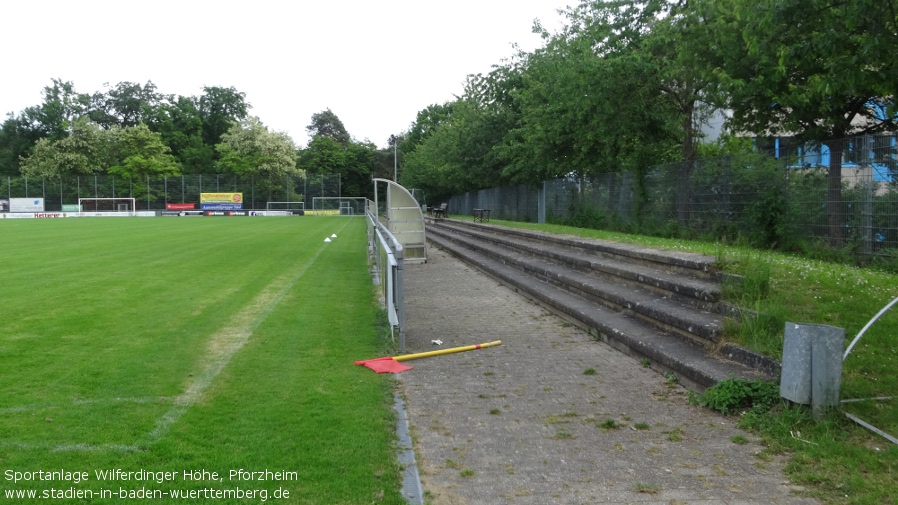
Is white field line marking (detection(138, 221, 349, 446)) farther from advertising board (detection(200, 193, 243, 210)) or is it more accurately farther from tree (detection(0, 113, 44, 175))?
tree (detection(0, 113, 44, 175))

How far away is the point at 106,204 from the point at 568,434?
2912 inches

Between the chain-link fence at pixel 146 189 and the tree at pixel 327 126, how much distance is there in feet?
125

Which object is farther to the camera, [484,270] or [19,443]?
[484,270]

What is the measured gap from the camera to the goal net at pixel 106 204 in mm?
68625

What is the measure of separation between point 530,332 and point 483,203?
116ft

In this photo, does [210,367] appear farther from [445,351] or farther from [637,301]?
[637,301]

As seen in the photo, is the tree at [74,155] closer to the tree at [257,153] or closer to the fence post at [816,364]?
the tree at [257,153]

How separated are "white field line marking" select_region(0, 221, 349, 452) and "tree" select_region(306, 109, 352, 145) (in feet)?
328

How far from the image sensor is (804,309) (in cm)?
606

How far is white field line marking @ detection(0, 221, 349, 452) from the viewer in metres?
4.17

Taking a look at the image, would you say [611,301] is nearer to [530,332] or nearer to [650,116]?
[530,332]

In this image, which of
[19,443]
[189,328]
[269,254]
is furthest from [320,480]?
[269,254]

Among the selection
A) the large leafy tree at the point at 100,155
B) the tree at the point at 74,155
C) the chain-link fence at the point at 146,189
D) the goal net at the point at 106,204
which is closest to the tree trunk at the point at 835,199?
the chain-link fence at the point at 146,189

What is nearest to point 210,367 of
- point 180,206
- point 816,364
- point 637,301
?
point 637,301
